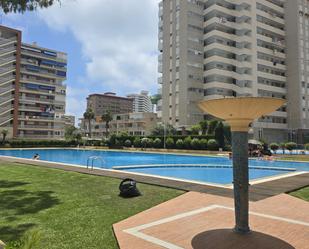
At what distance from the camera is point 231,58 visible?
67.9 metres

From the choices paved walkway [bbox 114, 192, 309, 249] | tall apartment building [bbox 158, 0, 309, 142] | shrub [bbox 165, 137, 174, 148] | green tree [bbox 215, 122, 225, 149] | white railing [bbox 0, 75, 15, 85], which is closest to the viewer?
paved walkway [bbox 114, 192, 309, 249]

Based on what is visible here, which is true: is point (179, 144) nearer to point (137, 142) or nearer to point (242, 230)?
point (137, 142)

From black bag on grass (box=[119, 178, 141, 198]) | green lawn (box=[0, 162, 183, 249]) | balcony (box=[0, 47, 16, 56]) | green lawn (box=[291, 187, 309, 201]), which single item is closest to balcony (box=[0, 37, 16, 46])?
balcony (box=[0, 47, 16, 56])

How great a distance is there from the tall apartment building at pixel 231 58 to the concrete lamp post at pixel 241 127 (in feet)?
188

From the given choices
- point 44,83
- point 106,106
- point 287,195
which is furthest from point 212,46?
point 106,106

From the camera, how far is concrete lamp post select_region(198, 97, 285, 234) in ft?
21.4

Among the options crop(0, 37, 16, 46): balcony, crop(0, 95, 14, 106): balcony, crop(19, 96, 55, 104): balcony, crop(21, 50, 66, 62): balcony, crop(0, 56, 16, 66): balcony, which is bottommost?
crop(0, 95, 14, 106): balcony

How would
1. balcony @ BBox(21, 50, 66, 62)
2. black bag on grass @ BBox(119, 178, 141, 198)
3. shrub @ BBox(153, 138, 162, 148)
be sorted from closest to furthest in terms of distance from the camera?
black bag on grass @ BBox(119, 178, 141, 198)
shrub @ BBox(153, 138, 162, 148)
balcony @ BBox(21, 50, 66, 62)

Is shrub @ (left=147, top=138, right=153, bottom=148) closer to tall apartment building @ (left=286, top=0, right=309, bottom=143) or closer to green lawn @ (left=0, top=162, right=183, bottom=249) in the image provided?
tall apartment building @ (left=286, top=0, right=309, bottom=143)

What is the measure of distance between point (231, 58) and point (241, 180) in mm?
65080

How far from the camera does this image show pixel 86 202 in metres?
9.77

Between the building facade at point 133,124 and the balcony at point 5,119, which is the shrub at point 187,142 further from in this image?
the balcony at point 5,119

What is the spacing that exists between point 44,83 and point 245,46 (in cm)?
5481

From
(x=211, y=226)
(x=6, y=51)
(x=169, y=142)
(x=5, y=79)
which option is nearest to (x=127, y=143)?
(x=169, y=142)
